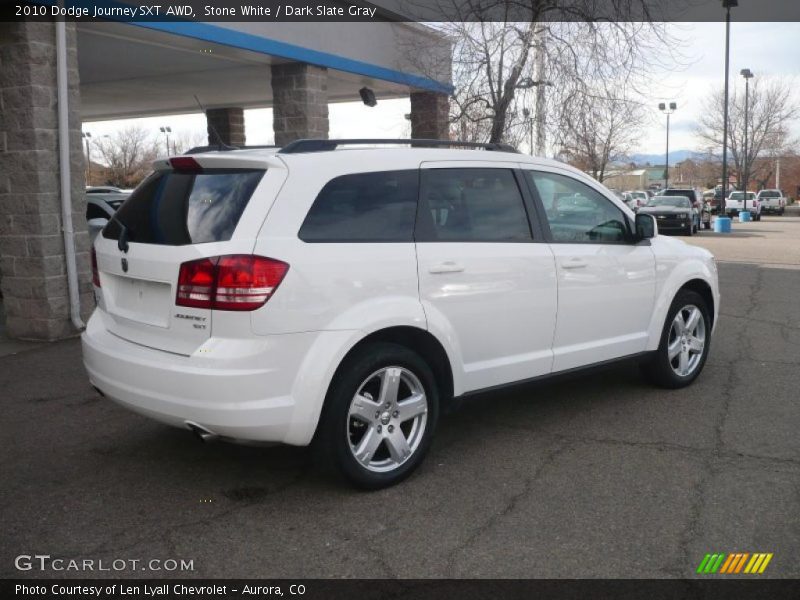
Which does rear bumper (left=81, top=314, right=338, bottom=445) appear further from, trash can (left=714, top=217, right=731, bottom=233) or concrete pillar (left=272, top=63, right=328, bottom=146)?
trash can (left=714, top=217, right=731, bottom=233)

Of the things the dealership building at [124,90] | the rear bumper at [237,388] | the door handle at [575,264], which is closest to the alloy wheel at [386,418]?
the rear bumper at [237,388]

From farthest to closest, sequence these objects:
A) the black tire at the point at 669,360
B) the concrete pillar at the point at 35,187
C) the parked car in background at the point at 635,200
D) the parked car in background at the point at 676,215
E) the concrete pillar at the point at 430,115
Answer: the parked car in background at the point at 635,200 → the parked car in background at the point at 676,215 → the concrete pillar at the point at 430,115 → the concrete pillar at the point at 35,187 → the black tire at the point at 669,360

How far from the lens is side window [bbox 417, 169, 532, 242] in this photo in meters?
4.58

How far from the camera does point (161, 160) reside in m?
4.52

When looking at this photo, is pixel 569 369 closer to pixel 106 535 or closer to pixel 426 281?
pixel 426 281

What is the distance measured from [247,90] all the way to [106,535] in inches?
552

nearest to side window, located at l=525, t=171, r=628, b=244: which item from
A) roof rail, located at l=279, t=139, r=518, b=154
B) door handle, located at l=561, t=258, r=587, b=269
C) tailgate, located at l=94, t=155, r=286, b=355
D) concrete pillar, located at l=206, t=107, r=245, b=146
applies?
door handle, located at l=561, t=258, r=587, b=269

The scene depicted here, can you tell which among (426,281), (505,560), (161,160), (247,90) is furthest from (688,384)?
(247,90)

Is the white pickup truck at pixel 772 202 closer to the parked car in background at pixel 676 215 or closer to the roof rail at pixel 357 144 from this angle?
the parked car in background at pixel 676 215

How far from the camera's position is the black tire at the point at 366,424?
4008 mm
